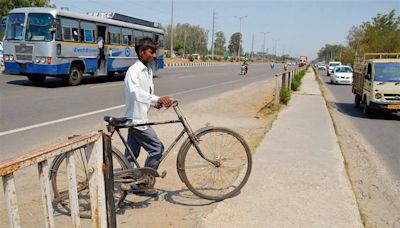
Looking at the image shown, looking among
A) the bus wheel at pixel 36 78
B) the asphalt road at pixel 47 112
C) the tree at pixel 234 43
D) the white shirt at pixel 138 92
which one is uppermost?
the tree at pixel 234 43

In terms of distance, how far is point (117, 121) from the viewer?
142 inches

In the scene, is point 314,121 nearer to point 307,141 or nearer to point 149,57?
point 307,141

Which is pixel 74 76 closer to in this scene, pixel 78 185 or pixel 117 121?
pixel 117 121

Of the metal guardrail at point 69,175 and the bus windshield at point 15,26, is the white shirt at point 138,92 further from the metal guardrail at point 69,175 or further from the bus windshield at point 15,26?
the bus windshield at point 15,26

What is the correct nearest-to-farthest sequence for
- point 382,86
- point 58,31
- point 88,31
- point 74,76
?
point 382,86 → point 58,31 → point 74,76 → point 88,31

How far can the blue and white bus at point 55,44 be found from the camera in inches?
554

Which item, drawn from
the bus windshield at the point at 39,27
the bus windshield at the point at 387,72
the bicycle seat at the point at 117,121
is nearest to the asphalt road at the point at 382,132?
the bus windshield at the point at 387,72

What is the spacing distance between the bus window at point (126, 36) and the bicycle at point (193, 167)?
15.2 metres

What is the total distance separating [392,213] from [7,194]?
12.5 feet

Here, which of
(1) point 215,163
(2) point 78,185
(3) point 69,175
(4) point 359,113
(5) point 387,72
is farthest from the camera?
(4) point 359,113

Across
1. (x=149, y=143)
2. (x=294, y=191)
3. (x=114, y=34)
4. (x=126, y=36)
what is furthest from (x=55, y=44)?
(x=294, y=191)

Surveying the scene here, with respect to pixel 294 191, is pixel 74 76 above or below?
above

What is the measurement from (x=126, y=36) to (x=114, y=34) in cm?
105

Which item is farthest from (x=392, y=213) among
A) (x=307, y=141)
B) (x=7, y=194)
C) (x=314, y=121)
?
(x=314, y=121)
